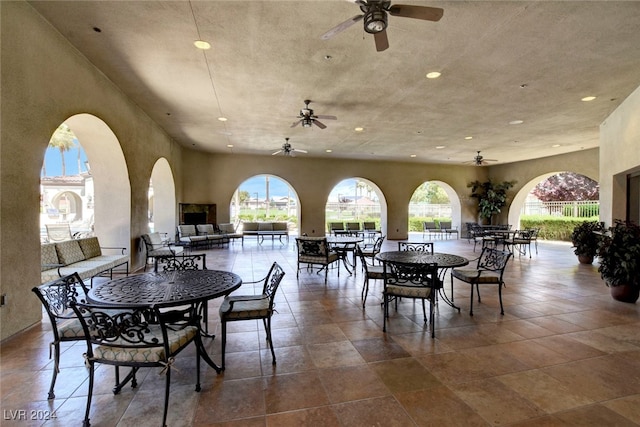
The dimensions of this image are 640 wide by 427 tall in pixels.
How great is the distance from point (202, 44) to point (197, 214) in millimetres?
8004

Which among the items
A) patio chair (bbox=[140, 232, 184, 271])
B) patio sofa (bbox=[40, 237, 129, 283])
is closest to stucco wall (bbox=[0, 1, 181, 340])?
patio sofa (bbox=[40, 237, 129, 283])

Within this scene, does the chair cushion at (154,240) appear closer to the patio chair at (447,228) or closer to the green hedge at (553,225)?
the patio chair at (447,228)

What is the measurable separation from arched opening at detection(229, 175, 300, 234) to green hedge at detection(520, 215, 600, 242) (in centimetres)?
1147

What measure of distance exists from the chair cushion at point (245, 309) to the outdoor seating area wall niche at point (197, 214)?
8.55 meters

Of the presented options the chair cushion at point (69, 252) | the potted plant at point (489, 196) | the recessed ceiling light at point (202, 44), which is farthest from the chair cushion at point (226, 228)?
the potted plant at point (489, 196)

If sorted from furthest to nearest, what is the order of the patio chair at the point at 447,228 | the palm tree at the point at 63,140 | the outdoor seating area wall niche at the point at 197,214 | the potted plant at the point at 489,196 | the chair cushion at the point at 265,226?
the palm tree at the point at 63,140, the patio chair at the point at 447,228, the potted plant at the point at 489,196, the chair cushion at the point at 265,226, the outdoor seating area wall niche at the point at 197,214

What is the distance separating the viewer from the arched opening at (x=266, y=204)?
59.8ft

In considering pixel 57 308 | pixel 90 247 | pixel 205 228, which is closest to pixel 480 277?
pixel 57 308

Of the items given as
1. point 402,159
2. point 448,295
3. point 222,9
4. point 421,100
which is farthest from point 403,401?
point 402,159

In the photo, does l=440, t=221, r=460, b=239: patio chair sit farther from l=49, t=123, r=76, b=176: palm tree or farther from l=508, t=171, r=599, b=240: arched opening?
l=49, t=123, r=76, b=176: palm tree

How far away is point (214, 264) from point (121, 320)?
17.7 ft

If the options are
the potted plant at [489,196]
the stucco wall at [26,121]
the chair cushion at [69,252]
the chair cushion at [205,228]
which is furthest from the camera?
the potted plant at [489,196]

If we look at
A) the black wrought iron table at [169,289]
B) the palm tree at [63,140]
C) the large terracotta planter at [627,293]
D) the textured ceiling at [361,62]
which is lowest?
the large terracotta planter at [627,293]

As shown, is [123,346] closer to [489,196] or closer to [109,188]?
[109,188]
